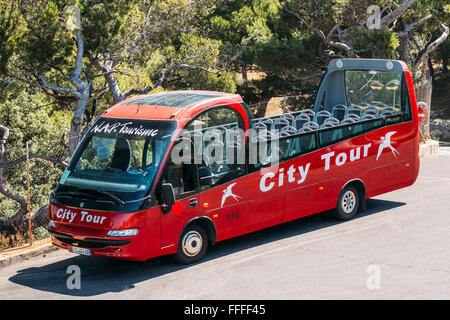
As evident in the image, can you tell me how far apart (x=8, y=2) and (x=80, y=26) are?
1.89 meters

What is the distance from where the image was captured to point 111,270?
10367 millimetres

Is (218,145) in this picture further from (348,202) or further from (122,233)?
(348,202)

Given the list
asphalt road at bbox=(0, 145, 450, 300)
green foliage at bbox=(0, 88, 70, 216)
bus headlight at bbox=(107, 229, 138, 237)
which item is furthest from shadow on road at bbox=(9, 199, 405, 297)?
green foliage at bbox=(0, 88, 70, 216)

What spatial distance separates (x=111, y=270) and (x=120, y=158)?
74.8 inches

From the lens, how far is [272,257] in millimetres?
10727

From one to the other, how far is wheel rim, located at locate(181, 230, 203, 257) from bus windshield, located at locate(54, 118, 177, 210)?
1225 mm

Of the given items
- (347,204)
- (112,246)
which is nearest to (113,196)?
(112,246)

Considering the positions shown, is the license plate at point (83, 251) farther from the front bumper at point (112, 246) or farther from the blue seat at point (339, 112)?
the blue seat at point (339, 112)

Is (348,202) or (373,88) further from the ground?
(373,88)

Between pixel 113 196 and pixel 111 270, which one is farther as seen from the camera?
pixel 111 270

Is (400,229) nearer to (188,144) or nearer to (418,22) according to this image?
(188,144)

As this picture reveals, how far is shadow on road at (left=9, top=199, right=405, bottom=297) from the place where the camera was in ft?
31.3

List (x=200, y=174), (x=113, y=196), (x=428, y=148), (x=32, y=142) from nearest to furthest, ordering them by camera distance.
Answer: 1. (x=113, y=196)
2. (x=200, y=174)
3. (x=32, y=142)
4. (x=428, y=148)

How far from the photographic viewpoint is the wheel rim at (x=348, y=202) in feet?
42.7
